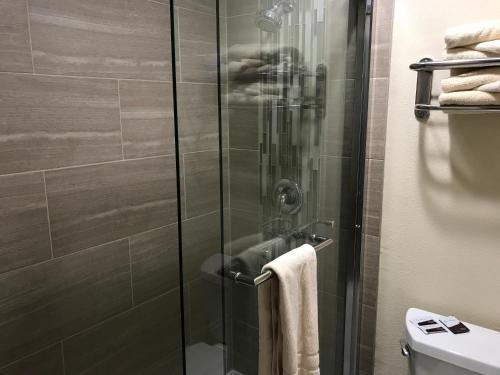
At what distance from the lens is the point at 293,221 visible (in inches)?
46.9

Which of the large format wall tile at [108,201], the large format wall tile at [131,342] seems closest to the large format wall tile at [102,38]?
the large format wall tile at [108,201]

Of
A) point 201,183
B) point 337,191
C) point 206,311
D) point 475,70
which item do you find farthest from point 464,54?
point 206,311

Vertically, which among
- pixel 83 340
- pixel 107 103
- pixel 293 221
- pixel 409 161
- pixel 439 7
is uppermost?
pixel 439 7

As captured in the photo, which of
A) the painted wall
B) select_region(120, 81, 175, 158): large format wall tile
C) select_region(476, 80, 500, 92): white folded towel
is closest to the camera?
select_region(476, 80, 500, 92): white folded towel

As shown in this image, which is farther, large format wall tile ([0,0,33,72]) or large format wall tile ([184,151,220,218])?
large format wall tile ([0,0,33,72])

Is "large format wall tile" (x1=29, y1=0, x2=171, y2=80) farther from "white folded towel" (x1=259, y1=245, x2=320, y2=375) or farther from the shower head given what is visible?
"white folded towel" (x1=259, y1=245, x2=320, y2=375)

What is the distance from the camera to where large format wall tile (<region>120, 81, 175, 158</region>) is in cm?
142

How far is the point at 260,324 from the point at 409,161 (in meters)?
0.76

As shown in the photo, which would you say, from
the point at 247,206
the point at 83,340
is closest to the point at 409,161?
the point at 247,206

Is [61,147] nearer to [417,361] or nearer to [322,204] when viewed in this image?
[322,204]

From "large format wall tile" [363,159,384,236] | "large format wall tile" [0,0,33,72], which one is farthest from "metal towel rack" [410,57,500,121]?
"large format wall tile" [0,0,33,72]

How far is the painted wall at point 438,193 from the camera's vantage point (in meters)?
1.21

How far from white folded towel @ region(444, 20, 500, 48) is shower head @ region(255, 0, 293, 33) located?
1.50 feet

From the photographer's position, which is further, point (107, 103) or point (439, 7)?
point (107, 103)
